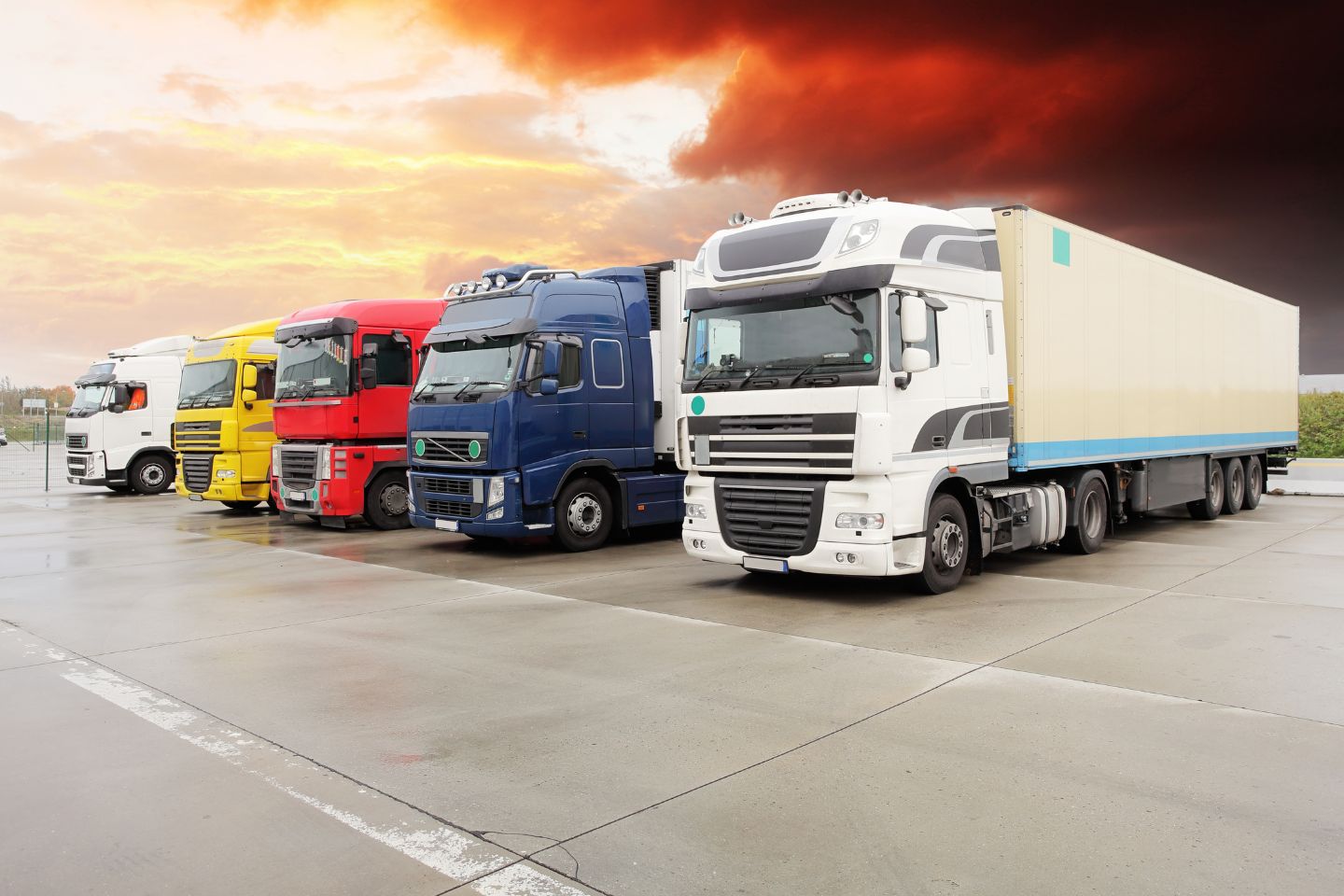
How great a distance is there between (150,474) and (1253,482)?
2392 cm

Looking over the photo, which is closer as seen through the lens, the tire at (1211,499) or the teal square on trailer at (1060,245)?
the teal square on trailer at (1060,245)

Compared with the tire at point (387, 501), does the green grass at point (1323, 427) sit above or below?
above

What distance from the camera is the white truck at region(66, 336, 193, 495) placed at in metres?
23.2

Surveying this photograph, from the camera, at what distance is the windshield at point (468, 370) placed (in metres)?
12.2

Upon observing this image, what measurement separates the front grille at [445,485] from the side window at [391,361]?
2882 millimetres

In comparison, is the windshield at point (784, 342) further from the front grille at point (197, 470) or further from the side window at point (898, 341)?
the front grille at point (197, 470)

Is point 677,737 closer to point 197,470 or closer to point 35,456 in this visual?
point 197,470

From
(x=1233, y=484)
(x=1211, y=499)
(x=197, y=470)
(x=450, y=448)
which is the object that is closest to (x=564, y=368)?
(x=450, y=448)

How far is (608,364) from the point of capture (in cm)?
1312

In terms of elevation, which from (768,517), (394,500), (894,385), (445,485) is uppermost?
(894,385)

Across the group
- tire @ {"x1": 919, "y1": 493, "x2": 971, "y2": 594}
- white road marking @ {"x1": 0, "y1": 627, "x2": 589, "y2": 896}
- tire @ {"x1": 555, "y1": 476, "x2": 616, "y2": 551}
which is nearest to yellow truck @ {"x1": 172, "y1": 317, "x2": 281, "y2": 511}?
tire @ {"x1": 555, "y1": 476, "x2": 616, "y2": 551}

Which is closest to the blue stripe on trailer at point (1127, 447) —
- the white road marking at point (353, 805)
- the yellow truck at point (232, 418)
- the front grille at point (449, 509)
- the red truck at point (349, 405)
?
the front grille at point (449, 509)

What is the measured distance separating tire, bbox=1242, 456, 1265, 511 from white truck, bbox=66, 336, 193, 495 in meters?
22.5

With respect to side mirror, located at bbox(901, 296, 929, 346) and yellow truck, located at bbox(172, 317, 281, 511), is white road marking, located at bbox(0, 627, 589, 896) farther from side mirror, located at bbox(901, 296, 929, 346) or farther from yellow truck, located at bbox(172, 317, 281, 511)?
yellow truck, located at bbox(172, 317, 281, 511)
